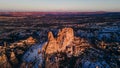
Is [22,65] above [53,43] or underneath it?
underneath

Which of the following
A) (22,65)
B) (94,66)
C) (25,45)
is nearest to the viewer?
(94,66)

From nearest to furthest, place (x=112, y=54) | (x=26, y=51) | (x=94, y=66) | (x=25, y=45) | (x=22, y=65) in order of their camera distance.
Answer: (x=94, y=66)
(x=22, y=65)
(x=112, y=54)
(x=26, y=51)
(x=25, y=45)

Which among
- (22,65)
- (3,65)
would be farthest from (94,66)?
(3,65)

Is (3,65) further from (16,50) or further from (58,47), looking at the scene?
(58,47)

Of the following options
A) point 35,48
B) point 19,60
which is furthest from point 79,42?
point 19,60

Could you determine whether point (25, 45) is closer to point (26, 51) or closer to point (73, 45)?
point (26, 51)

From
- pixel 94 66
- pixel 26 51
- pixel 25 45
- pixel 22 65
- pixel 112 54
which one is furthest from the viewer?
pixel 25 45

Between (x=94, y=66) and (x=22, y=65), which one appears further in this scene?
(x=22, y=65)

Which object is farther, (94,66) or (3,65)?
(3,65)

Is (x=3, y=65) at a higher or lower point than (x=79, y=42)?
lower
